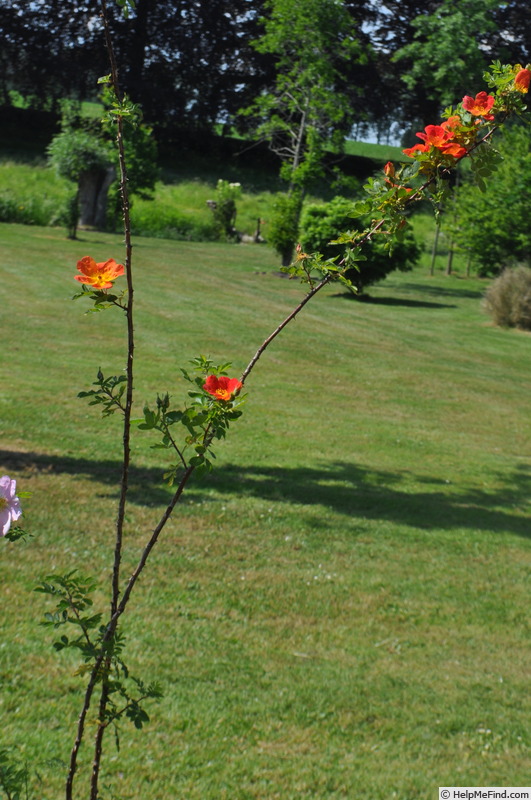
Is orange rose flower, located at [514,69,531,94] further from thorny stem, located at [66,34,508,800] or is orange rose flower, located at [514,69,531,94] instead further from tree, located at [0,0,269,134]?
tree, located at [0,0,269,134]

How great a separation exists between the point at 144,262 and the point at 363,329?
6770mm

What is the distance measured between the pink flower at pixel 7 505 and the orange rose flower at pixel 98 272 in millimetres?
395

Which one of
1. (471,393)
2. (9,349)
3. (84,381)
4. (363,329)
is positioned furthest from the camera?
(363,329)

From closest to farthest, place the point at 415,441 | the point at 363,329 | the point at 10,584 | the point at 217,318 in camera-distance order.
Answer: the point at 10,584, the point at 415,441, the point at 217,318, the point at 363,329

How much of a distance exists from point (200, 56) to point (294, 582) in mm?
33240

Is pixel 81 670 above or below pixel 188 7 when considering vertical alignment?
below

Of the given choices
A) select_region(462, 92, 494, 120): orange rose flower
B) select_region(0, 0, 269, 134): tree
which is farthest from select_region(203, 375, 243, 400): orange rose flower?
select_region(0, 0, 269, 134): tree

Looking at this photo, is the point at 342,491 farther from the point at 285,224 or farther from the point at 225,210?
the point at 225,210

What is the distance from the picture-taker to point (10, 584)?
4.10m

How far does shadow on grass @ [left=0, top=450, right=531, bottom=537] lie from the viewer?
5.96 m

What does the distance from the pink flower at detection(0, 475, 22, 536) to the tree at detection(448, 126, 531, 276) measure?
18523 millimetres

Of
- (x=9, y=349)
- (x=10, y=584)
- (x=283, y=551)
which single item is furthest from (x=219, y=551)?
(x=9, y=349)

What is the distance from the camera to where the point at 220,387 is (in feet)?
5.56

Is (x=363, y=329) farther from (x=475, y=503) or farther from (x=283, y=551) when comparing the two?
(x=283, y=551)
